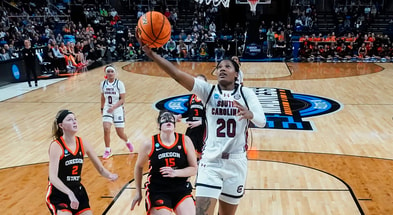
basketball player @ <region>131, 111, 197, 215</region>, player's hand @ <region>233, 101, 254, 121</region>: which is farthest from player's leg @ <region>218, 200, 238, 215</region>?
player's hand @ <region>233, 101, 254, 121</region>

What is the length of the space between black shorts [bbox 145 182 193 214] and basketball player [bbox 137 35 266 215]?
252mm

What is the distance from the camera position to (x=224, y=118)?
12.9 ft

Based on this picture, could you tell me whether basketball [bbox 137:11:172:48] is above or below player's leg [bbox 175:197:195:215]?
above

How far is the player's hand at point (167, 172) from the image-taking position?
4.03 metres

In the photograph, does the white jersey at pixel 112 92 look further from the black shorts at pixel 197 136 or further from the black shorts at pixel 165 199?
the black shorts at pixel 165 199

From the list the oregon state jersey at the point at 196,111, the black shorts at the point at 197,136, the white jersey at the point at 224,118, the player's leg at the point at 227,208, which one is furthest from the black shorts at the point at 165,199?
the oregon state jersey at the point at 196,111

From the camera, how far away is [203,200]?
12.8ft

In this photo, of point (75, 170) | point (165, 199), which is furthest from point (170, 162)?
point (75, 170)

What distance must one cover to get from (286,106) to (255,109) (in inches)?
326

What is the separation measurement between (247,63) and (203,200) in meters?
19.0

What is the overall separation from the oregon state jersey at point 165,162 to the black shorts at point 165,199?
39 mm

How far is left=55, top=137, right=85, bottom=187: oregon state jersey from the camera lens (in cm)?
417

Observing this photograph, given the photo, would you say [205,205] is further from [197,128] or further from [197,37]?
[197,37]

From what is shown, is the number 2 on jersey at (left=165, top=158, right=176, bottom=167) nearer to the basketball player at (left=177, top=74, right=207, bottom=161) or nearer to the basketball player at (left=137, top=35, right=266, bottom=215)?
the basketball player at (left=137, top=35, right=266, bottom=215)
